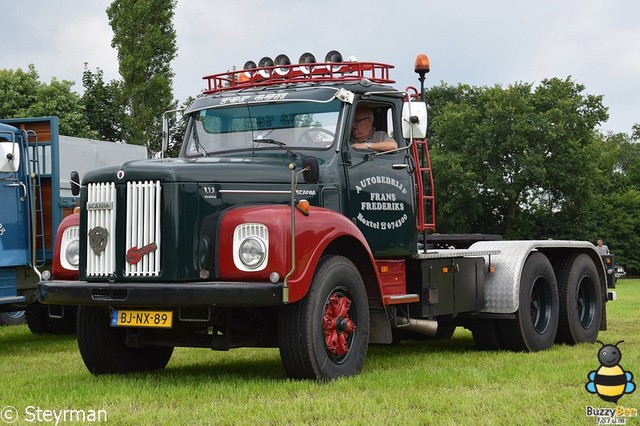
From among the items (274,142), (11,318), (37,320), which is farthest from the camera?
(11,318)

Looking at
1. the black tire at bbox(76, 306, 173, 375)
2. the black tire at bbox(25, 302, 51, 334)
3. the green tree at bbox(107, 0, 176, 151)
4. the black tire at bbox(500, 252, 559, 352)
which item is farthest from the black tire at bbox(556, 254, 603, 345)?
the green tree at bbox(107, 0, 176, 151)

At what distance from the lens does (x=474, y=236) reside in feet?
40.1

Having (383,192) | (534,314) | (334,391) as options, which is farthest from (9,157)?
(534,314)

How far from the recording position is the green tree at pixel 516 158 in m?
49.8

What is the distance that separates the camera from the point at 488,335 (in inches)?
444

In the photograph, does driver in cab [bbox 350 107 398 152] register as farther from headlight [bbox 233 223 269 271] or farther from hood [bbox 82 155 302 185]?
headlight [bbox 233 223 269 271]

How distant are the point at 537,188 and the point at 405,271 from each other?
140ft

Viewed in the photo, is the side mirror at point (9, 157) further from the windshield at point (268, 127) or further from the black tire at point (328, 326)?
the black tire at point (328, 326)

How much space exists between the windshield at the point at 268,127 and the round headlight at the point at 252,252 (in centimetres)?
165

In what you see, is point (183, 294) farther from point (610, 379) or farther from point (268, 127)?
point (610, 379)

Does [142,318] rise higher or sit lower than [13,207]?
lower

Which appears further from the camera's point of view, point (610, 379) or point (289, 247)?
point (289, 247)

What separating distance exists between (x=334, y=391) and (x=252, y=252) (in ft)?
3.94

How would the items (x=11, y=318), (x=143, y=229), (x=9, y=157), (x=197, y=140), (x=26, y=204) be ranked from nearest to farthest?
(x=143, y=229)
(x=197, y=140)
(x=9, y=157)
(x=26, y=204)
(x=11, y=318)
